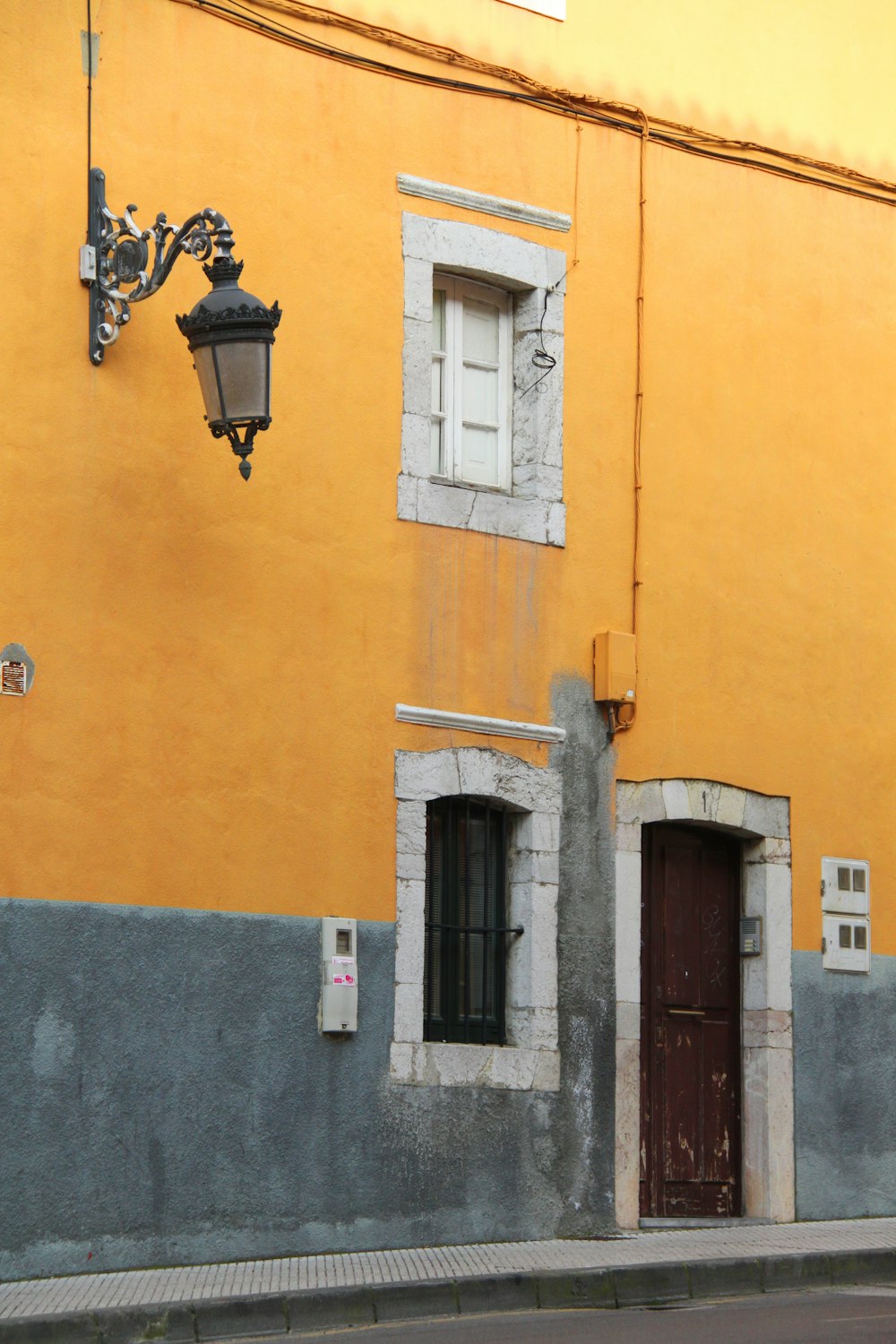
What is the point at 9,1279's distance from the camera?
8664 mm

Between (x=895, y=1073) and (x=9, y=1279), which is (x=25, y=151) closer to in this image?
(x=9, y=1279)

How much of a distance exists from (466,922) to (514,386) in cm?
290

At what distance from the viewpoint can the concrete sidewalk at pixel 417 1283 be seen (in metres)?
7.95

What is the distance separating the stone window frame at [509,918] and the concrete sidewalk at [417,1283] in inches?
33.6

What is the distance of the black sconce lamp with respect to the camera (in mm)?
8898

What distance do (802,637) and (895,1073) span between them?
2547mm

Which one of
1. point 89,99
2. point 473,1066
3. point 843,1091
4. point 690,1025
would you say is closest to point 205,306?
point 89,99

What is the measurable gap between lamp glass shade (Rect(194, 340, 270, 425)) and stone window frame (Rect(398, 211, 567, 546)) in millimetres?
1587

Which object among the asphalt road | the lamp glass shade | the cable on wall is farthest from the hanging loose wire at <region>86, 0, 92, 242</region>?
the asphalt road

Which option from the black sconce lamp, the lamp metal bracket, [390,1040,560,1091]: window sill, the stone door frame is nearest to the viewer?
the black sconce lamp

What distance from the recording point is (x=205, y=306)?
891 cm

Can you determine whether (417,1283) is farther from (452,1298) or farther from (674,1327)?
(674,1327)

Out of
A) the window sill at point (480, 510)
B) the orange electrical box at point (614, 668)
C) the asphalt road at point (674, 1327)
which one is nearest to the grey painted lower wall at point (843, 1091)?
the orange electrical box at point (614, 668)

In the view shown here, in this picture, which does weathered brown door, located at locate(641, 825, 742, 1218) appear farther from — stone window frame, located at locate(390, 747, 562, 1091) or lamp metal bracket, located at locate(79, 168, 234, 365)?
lamp metal bracket, located at locate(79, 168, 234, 365)
